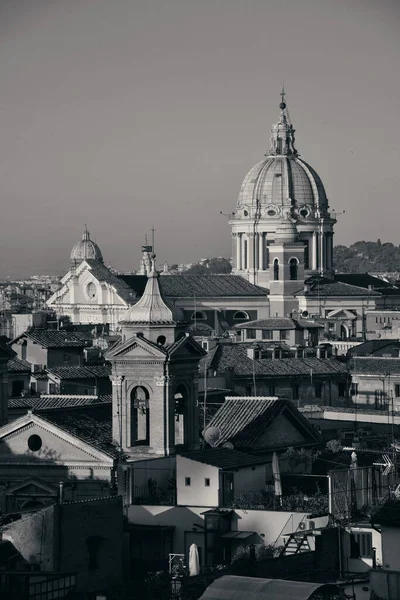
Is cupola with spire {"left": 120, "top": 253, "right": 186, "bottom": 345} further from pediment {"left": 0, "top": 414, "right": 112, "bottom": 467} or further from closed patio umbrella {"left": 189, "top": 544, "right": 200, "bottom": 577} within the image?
closed patio umbrella {"left": 189, "top": 544, "right": 200, "bottom": 577}

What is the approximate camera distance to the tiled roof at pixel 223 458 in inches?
1590

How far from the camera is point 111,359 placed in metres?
43.4

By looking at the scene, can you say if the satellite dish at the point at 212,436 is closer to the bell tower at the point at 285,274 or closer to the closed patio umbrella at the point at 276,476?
the closed patio umbrella at the point at 276,476

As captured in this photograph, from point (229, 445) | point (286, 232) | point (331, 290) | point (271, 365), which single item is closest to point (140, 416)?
point (229, 445)

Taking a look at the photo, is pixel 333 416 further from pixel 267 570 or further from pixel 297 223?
pixel 297 223

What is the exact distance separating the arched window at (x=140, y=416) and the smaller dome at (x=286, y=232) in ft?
263

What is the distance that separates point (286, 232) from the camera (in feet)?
406

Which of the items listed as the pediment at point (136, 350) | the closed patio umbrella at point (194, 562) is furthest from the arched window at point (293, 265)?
the closed patio umbrella at point (194, 562)

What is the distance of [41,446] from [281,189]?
301ft

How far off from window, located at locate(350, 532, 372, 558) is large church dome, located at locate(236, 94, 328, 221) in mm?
96439

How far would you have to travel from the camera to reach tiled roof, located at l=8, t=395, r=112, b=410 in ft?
154

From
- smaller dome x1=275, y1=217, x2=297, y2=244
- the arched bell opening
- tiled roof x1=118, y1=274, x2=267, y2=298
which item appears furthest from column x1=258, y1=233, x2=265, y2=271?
the arched bell opening

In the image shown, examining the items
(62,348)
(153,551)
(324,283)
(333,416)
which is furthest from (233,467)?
(324,283)

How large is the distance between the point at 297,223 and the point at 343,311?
18392 millimetres
